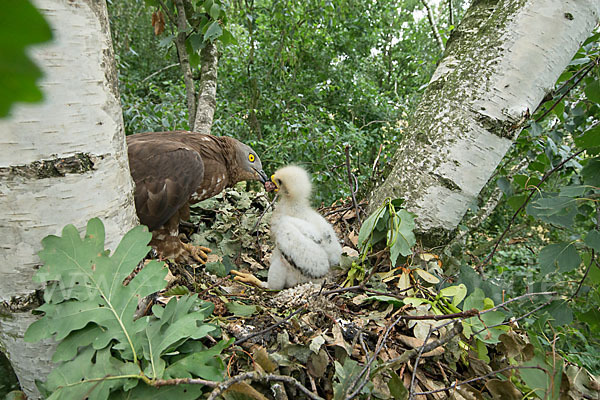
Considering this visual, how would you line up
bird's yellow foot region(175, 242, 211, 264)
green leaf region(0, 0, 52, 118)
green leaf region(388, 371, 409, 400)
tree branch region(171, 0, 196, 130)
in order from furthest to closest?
tree branch region(171, 0, 196, 130) → bird's yellow foot region(175, 242, 211, 264) → green leaf region(388, 371, 409, 400) → green leaf region(0, 0, 52, 118)

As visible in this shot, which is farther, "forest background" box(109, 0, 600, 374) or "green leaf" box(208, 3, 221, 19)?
"forest background" box(109, 0, 600, 374)

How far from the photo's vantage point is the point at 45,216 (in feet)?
2.66

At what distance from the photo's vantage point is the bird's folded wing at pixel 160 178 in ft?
6.47

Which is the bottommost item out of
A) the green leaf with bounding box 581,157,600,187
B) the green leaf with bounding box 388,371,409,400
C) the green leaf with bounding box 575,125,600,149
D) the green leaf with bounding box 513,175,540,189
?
the green leaf with bounding box 388,371,409,400

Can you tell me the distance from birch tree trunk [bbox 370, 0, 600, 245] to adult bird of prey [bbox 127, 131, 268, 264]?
3.91ft

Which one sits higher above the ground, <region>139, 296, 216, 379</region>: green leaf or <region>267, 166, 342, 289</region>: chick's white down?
<region>139, 296, 216, 379</region>: green leaf

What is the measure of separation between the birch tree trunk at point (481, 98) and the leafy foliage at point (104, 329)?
1.11m

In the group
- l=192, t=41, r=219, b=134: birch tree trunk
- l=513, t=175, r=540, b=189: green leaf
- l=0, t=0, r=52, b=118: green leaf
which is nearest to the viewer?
l=0, t=0, r=52, b=118: green leaf

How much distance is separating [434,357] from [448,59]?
1.31 meters

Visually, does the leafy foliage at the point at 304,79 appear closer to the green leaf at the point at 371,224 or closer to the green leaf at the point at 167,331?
the green leaf at the point at 371,224

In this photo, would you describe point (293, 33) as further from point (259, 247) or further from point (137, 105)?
point (259, 247)

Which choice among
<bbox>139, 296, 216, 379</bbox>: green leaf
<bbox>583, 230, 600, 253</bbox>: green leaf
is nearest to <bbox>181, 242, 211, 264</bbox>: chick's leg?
<bbox>139, 296, 216, 379</bbox>: green leaf

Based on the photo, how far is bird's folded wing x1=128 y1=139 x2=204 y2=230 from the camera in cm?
197

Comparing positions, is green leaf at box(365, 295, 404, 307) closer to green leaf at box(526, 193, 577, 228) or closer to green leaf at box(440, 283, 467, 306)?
green leaf at box(440, 283, 467, 306)
